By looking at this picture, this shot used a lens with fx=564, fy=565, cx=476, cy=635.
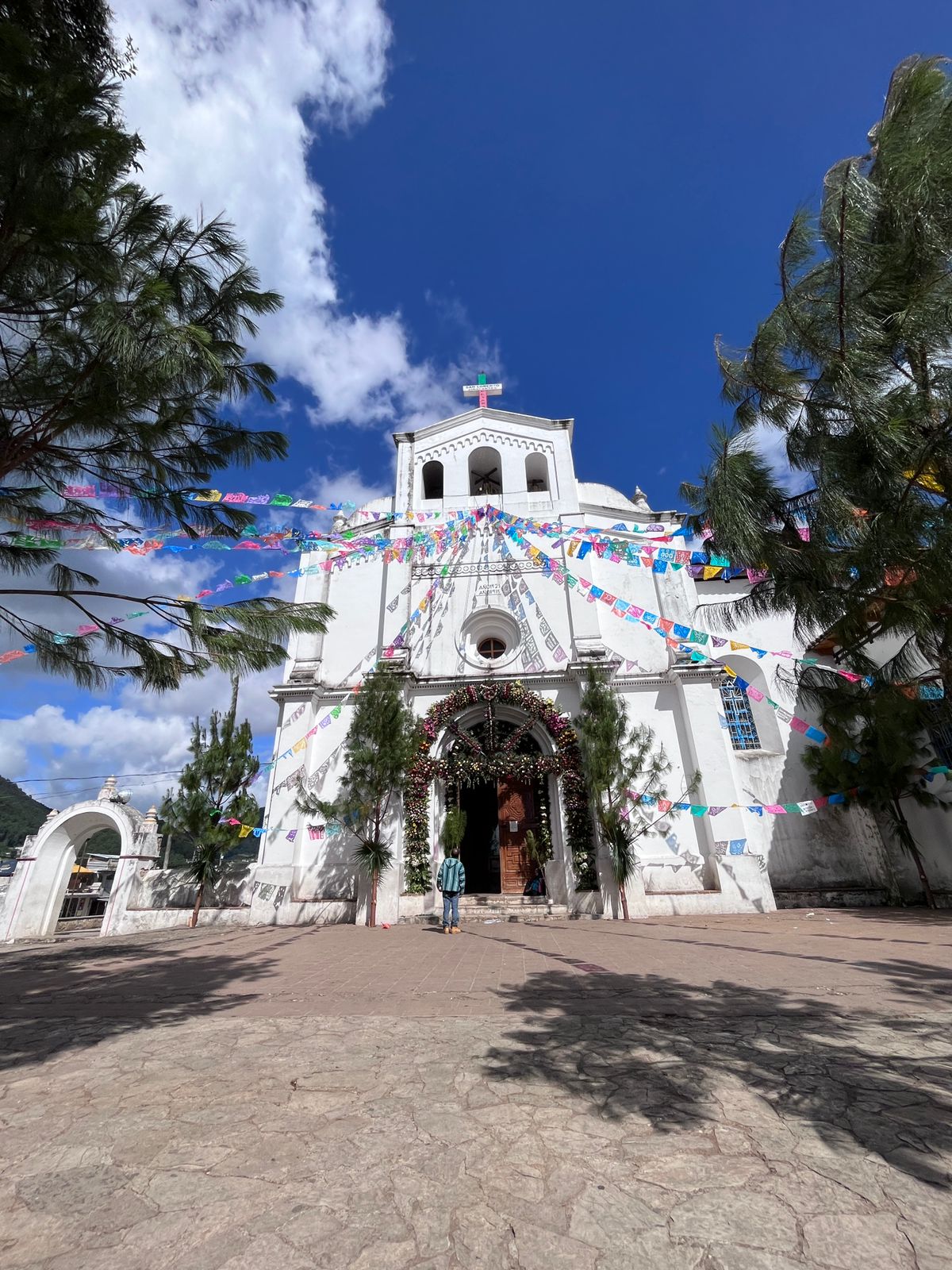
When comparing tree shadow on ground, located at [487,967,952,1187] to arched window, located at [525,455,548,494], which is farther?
arched window, located at [525,455,548,494]

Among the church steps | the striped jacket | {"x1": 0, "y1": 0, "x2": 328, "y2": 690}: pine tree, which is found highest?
{"x1": 0, "y1": 0, "x2": 328, "y2": 690}: pine tree

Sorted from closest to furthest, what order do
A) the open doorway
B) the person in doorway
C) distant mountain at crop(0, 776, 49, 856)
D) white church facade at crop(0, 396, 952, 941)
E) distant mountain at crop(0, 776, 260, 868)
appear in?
the person in doorway < white church facade at crop(0, 396, 952, 941) < the open doorway < distant mountain at crop(0, 776, 260, 868) < distant mountain at crop(0, 776, 49, 856)

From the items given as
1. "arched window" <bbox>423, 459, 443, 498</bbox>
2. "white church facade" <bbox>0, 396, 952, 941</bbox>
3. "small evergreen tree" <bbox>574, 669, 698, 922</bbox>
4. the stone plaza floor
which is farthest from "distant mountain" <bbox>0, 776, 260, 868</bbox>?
the stone plaza floor

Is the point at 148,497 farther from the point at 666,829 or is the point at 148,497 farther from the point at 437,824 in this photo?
the point at 666,829

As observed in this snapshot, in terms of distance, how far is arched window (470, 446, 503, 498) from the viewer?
17891 millimetres

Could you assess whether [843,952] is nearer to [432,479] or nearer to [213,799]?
[213,799]

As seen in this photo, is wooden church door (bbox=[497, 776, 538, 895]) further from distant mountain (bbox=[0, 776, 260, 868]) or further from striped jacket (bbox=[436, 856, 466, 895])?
distant mountain (bbox=[0, 776, 260, 868])

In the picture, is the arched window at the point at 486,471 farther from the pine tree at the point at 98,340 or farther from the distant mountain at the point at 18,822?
the distant mountain at the point at 18,822

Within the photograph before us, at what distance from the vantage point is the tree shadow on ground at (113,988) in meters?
4.37

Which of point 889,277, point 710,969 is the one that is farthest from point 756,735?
point 889,277

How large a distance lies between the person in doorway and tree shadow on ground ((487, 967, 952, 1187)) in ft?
18.4

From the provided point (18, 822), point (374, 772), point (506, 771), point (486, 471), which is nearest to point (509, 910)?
point (506, 771)

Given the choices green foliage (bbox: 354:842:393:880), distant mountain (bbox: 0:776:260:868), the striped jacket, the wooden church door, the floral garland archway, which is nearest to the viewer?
the striped jacket

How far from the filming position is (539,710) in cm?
1331
